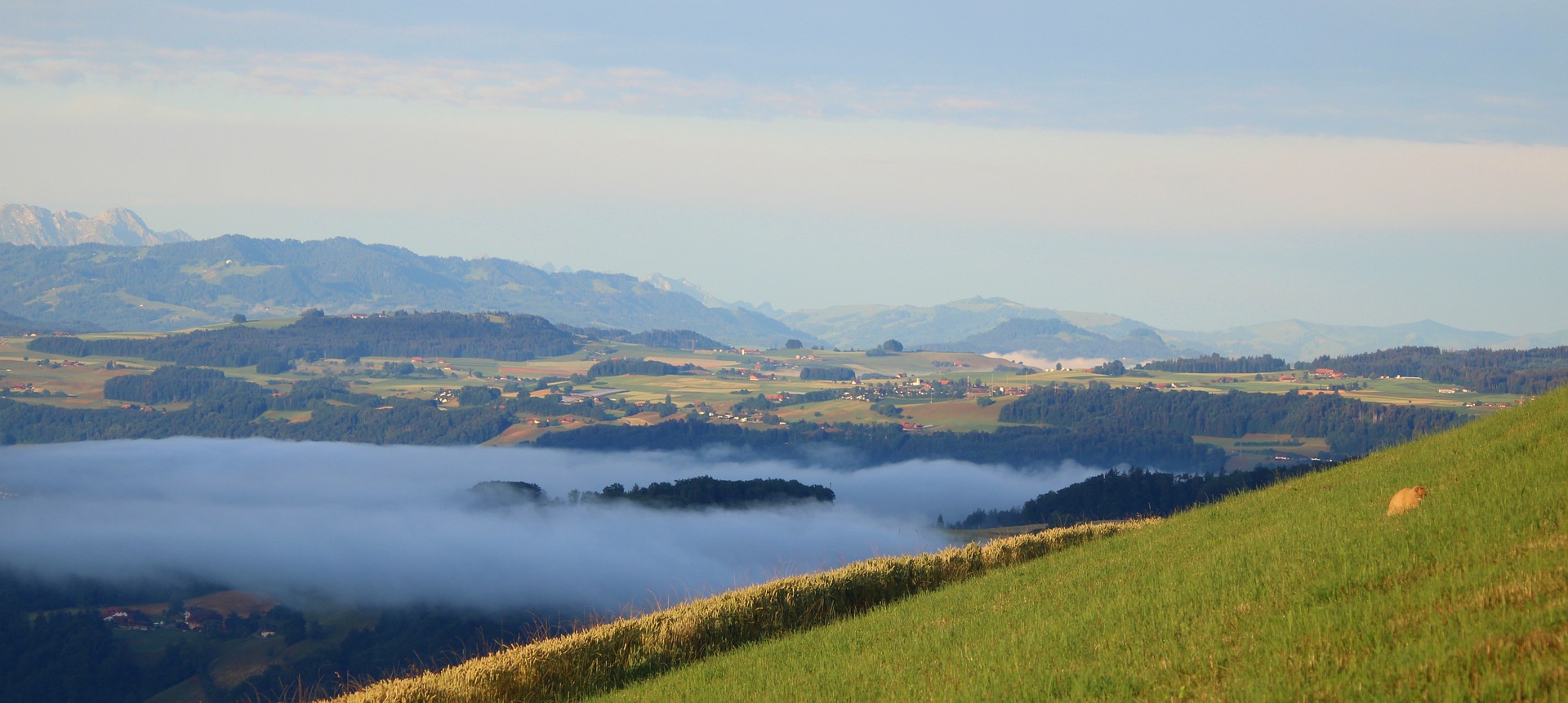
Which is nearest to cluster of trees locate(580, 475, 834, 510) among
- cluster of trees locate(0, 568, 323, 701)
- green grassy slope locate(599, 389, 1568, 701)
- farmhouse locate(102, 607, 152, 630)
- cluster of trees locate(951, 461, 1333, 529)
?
cluster of trees locate(951, 461, 1333, 529)

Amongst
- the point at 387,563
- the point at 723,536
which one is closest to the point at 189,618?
the point at 387,563

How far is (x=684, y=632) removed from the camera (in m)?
16.2

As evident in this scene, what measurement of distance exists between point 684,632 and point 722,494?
14026cm

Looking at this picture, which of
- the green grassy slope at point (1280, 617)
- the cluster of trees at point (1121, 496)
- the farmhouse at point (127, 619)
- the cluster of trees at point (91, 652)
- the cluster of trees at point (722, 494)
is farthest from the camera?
the cluster of trees at point (722, 494)

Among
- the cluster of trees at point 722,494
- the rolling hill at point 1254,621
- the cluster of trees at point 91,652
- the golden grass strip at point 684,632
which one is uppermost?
the rolling hill at point 1254,621

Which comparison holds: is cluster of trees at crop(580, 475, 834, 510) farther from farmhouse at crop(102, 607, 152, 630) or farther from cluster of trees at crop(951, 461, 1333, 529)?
farmhouse at crop(102, 607, 152, 630)

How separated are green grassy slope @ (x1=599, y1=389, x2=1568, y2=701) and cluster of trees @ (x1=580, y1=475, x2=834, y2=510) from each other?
136 metres

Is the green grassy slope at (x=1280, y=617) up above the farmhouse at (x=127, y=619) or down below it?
above

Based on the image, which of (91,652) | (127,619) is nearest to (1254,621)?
(91,652)

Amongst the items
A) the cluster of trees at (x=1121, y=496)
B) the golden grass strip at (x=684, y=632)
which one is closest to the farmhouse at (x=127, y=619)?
the cluster of trees at (x=1121, y=496)

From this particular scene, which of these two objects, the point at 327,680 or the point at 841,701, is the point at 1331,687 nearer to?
Result: the point at 841,701

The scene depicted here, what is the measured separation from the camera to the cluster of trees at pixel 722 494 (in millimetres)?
153375

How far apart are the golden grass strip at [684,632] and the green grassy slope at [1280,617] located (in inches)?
38.7

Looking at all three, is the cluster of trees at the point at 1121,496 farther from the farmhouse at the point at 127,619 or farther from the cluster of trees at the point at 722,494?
the farmhouse at the point at 127,619
